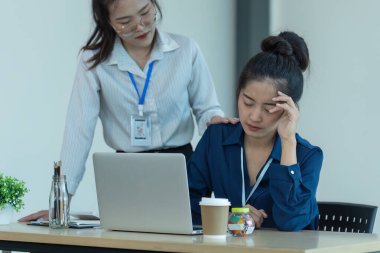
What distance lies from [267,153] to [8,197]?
836 mm

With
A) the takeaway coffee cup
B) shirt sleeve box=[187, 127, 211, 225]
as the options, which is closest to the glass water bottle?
shirt sleeve box=[187, 127, 211, 225]

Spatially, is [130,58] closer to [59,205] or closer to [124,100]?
[124,100]

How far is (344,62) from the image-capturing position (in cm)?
465

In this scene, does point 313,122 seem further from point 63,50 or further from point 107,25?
point 107,25

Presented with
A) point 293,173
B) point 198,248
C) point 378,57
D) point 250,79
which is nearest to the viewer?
point 198,248

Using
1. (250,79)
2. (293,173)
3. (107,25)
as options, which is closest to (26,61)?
(107,25)

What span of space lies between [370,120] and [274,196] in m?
Answer: 2.38

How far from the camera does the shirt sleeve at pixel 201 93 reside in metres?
2.96

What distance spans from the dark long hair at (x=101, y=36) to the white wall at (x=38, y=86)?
1.02 meters

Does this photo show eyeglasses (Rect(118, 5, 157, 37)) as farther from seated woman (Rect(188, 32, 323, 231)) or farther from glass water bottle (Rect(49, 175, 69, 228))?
glass water bottle (Rect(49, 175, 69, 228))

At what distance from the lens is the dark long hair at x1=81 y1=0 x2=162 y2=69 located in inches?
111

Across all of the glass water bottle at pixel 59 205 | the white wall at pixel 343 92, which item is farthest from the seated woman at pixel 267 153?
the white wall at pixel 343 92

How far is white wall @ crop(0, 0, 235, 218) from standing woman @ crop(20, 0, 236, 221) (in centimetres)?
101

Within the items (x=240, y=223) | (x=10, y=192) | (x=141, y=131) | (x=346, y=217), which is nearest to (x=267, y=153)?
(x=346, y=217)
